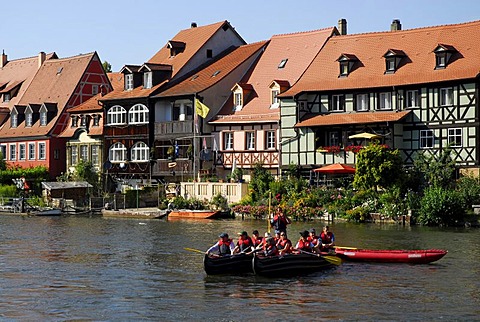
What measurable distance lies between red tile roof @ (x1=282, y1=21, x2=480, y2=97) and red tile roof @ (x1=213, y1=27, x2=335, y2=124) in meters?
2.55

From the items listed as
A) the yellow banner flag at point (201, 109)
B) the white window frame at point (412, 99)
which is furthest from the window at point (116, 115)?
the white window frame at point (412, 99)

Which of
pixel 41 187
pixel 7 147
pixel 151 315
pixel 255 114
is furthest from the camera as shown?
pixel 7 147

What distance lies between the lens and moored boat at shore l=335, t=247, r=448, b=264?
120 feet

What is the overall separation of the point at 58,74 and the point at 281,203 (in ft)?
120

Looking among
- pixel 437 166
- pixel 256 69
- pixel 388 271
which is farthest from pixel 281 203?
pixel 388 271

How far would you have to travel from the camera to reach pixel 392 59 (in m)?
63.1

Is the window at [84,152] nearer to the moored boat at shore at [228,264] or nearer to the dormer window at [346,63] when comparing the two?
the dormer window at [346,63]

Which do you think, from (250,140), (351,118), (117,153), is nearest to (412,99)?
(351,118)

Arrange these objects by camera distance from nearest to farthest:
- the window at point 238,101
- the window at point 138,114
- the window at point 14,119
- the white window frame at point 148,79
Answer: the window at point 238,101, the window at point 138,114, the white window frame at point 148,79, the window at point 14,119

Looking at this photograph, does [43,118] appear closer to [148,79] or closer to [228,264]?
[148,79]

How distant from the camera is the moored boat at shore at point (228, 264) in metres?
34.0

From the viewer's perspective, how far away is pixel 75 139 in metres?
83.8

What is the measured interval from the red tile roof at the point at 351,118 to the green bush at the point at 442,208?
8.05 metres

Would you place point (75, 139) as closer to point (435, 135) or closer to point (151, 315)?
point (435, 135)
